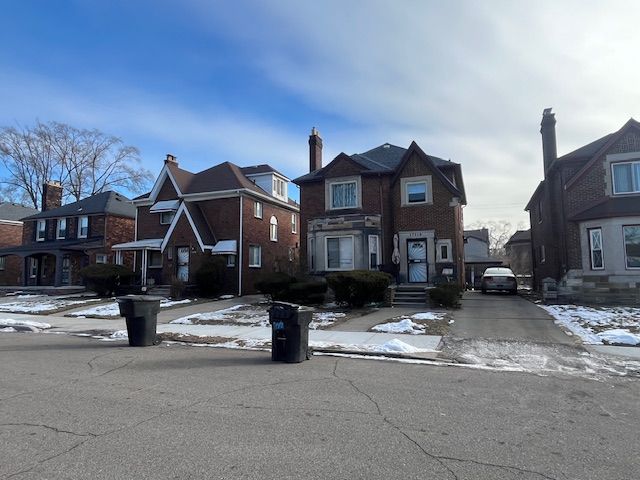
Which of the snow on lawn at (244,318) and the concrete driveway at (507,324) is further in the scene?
the snow on lawn at (244,318)

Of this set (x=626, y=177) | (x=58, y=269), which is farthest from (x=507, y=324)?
(x=58, y=269)

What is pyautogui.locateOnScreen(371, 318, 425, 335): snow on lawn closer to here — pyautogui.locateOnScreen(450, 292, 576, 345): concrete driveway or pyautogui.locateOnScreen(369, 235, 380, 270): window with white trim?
pyautogui.locateOnScreen(450, 292, 576, 345): concrete driveway

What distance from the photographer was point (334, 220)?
2141 cm

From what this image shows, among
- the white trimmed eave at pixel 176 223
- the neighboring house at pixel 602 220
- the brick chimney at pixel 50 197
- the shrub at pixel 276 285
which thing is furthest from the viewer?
the brick chimney at pixel 50 197

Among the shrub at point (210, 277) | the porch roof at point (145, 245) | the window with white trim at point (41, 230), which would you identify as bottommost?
the shrub at point (210, 277)

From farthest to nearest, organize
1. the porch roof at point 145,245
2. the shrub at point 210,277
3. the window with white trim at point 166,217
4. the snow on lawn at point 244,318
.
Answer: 1. the window with white trim at point 166,217
2. the porch roof at point 145,245
3. the shrub at point 210,277
4. the snow on lawn at point 244,318

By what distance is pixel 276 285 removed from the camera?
1859 cm

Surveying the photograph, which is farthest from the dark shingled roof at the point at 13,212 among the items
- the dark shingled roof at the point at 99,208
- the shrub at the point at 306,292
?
the shrub at the point at 306,292

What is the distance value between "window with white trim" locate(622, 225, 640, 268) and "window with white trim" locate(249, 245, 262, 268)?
60.6ft

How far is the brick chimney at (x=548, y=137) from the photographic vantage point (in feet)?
72.6

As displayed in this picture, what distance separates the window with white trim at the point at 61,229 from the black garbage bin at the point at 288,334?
30.6 metres

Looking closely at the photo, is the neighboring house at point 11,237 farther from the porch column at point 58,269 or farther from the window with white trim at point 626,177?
the window with white trim at point 626,177

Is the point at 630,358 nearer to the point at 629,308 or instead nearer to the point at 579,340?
the point at 579,340

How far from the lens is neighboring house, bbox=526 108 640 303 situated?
16.6 meters
